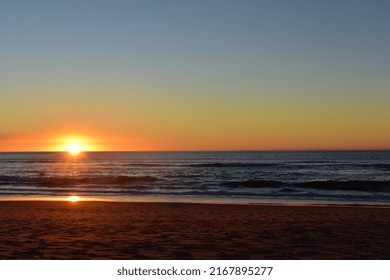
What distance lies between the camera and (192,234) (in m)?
11.8

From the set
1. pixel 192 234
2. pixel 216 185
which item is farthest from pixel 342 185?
pixel 192 234

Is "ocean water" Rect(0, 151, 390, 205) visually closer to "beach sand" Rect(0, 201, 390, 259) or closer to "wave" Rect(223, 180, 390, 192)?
"wave" Rect(223, 180, 390, 192)

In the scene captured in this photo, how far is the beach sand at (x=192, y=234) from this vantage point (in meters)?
9.41

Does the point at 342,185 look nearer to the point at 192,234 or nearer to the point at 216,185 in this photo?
the point at 216,185

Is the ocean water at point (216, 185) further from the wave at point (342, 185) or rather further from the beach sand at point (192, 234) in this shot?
the beach sand at point (192, 234)

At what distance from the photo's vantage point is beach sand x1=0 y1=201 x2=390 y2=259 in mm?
9414

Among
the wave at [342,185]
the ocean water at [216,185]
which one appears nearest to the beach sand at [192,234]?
the ocean water at [216,185]

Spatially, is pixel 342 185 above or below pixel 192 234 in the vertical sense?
above

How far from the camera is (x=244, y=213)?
16859 mm

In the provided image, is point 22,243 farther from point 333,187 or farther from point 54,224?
point 333,187

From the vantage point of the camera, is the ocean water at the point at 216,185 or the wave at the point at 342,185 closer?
the ocean water at the point at 216,185
